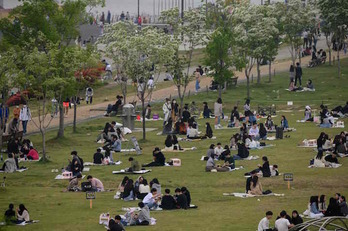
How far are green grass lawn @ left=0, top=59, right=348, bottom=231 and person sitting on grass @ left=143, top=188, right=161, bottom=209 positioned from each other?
2.54 ft

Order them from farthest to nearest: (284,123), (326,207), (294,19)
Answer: (294,19), (284,123), (326,207)

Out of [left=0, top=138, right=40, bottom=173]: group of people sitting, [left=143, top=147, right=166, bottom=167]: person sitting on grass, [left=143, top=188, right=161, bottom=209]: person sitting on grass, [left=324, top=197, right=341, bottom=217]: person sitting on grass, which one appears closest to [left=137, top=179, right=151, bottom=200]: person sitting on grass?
[left=143, top=188, right=161, bottom=209]: person sitting on grass

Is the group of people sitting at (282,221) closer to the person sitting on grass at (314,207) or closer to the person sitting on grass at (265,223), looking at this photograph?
the person sitting on grass at (265,223)

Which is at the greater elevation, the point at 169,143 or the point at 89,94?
the point at 89,94

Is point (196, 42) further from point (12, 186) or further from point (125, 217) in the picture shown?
point (125, 217)

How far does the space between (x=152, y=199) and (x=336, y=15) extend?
49.0m

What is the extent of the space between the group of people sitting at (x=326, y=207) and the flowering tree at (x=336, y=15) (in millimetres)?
48301

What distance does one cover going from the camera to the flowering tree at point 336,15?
90.9m

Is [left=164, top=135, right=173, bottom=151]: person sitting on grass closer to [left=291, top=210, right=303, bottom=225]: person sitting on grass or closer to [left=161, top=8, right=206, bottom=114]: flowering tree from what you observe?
[left=161, top=8, right=206, bottom=114]: flowering tree

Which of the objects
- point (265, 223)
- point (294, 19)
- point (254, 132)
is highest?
point (294, 19)

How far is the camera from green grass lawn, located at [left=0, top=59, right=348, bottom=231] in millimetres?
43219

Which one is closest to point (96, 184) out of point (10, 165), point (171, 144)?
point (10, 165)

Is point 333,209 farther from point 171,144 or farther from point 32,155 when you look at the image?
point 32,155

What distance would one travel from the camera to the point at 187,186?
50.9m
